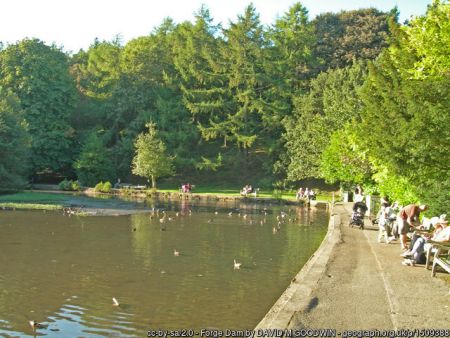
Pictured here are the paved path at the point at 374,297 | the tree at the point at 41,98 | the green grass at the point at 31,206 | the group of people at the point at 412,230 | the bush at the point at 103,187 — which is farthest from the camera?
the tree at the point at 41,98

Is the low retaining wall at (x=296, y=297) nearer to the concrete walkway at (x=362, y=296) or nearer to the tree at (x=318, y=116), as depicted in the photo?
the concrete walkway at (x=362, y=296)

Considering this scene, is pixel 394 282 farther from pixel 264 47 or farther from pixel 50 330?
pixel 264 47

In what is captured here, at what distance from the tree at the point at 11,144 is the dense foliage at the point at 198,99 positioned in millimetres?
117

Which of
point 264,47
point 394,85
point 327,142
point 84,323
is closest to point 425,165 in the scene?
point 394,85

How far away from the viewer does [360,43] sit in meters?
67.8

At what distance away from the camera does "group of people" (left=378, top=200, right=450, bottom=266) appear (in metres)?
14.7

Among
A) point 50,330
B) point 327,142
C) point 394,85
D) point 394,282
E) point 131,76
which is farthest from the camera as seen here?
point 131,76

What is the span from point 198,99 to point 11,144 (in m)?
25.9

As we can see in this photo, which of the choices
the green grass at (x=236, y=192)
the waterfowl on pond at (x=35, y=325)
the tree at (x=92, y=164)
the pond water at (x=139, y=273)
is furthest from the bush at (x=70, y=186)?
the waterfowl on pond at (x=35, y=325)

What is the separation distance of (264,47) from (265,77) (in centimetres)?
544

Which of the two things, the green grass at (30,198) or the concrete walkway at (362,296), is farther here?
the green grass at (30,198)

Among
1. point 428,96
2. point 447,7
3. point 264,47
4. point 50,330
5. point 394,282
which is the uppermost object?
point 264,47

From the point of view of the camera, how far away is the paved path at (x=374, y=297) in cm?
906

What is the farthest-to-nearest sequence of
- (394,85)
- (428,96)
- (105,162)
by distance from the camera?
1. (105,162)
2. (394,85)
3. (428,96)
